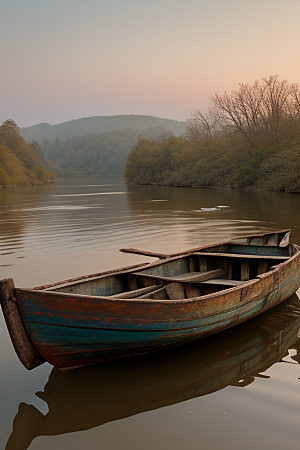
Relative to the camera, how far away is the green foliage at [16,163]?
59.7 m

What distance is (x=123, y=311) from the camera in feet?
13.3

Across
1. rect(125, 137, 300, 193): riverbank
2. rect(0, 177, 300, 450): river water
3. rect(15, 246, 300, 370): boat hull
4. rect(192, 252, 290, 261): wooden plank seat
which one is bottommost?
rect(0, 177, 300, 450): river water

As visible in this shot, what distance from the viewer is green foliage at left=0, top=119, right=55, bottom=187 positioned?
59713 mm

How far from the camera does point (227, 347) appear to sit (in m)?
4.98

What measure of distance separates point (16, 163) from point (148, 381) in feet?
214

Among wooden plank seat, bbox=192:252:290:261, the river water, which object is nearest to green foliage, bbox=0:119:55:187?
wooden plank seat, bbox=192:252:290:261

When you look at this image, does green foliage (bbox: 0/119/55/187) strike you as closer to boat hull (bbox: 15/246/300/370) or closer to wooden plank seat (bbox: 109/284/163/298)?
wooden plank seat (bbox: 109/284/163/298)

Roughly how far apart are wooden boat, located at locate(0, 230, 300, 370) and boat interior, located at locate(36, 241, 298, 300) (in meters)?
0.01

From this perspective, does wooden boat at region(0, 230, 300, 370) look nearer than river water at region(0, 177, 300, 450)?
No

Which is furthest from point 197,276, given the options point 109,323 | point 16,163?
point 16,163

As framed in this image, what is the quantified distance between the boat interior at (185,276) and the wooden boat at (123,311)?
13 mm

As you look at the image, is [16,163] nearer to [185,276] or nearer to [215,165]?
[215,165]

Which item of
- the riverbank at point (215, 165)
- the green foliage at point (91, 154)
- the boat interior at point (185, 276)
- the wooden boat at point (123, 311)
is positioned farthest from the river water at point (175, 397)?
the green foliage at point (91, 154)

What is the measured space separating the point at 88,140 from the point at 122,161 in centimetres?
3075
